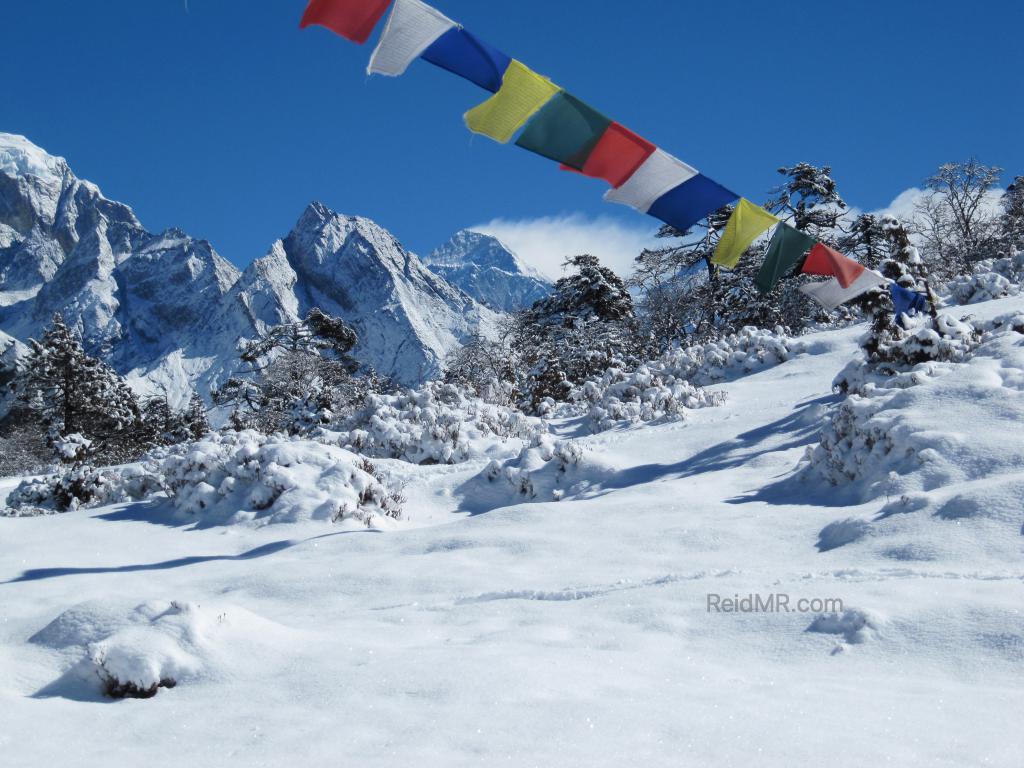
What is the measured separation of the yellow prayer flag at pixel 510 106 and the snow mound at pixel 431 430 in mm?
4528

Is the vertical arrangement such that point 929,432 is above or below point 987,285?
below

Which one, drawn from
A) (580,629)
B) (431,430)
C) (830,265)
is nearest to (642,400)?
(431,430)

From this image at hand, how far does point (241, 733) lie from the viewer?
228 centimetres

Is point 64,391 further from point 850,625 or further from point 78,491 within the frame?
point 850,625

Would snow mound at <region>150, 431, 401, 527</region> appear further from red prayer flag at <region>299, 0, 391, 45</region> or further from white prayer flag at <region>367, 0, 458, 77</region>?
red prayer flag at <region>299, 0, 391, 45</region>

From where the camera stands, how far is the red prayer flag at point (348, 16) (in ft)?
15.4

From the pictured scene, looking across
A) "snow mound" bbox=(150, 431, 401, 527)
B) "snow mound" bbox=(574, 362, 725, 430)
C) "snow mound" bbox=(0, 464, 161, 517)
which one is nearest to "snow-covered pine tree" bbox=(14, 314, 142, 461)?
"snow mound" bbox=(0, 464, 161, 517)

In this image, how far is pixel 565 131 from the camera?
218 inches

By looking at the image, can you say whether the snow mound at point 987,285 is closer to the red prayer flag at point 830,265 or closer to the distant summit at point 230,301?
the red prayer flag at point 830,265

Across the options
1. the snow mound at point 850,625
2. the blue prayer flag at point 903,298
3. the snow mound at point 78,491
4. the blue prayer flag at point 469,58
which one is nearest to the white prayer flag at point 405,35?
the blue prayer flag at point 469,58

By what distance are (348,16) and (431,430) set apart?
6229 millimetres

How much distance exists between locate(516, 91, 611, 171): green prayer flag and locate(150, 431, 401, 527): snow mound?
3.61m

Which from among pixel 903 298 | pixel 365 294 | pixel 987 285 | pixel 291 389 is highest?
pixel 365 294

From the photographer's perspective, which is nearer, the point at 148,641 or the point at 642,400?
the point at 148,641
